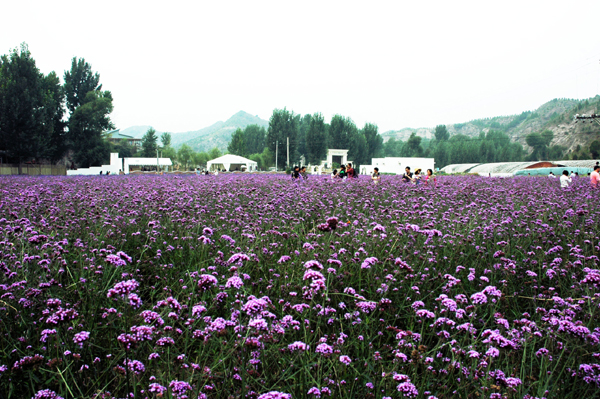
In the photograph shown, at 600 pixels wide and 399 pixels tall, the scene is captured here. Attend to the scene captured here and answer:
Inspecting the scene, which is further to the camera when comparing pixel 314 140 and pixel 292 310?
pixel 314 140

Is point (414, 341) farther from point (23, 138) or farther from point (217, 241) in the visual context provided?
point (23, 138)

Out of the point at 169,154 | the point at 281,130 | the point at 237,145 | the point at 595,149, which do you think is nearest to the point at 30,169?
the point at 281,130

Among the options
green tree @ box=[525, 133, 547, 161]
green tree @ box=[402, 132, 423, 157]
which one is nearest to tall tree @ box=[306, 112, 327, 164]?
green tree @ box=[402, 132, 423, 157]

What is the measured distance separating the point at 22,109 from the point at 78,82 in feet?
57.1

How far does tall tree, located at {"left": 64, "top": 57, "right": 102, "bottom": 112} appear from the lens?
48531 millimetres

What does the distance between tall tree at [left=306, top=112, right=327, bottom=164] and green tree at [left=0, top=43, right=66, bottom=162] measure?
2033 inches

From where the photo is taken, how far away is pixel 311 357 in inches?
87.4

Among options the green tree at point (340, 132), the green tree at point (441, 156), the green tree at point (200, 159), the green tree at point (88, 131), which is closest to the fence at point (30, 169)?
the green tree at point (88, 131)

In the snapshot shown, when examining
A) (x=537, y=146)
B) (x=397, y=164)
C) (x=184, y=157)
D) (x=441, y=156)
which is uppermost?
(x=537, y=146)

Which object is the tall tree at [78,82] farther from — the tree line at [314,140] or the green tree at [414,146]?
the green tree at [414,146]

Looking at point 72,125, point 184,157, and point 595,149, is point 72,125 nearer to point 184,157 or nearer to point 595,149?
point 184,157

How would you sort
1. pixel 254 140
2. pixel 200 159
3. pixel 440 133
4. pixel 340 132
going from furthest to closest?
pixel 440 133, pixel 200 159, pixel 254 140, pixel 340 132

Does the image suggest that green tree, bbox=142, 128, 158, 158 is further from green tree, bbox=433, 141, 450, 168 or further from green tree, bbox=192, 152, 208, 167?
green tree, bbox=433, 141, 450, 168

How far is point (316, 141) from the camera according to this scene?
80438 millimetres
